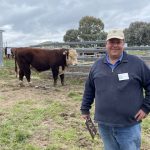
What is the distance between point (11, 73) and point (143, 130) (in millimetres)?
10500

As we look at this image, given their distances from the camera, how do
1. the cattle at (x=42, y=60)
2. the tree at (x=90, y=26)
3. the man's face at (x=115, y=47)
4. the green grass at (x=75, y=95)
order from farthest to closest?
1. the tree at (x=90, y=26)
2. the cattle at (x=42, y=60)
3. the green grass at (x=75, y=95)
4. the man's face at (x=115, y=47)

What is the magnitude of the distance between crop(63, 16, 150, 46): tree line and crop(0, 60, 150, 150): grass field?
33718mm

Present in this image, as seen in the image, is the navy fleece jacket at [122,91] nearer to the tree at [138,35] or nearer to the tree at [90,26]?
the tree at [138,35]

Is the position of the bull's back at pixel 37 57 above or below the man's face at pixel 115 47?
below

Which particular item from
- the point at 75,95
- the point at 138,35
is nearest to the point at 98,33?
the point at 138,35

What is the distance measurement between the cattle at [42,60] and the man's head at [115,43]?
27.1 feet

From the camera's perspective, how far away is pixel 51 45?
1528 cm

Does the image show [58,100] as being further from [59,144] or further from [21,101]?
[59,144]

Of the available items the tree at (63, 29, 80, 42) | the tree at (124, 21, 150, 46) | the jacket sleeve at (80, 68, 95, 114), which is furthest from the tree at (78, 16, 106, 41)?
the jacket sleeve at (80, 68, 95, 114)

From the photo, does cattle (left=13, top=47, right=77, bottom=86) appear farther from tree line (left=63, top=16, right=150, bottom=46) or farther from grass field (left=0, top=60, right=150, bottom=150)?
tree line (left=63, top=16, right=150, bottom=46)

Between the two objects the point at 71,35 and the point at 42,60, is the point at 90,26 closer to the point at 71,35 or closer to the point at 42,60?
the point at 71,35

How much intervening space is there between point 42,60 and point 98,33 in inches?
1559

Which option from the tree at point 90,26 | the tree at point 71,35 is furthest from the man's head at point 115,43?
the tree at point 90,26

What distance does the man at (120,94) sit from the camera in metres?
3.51
